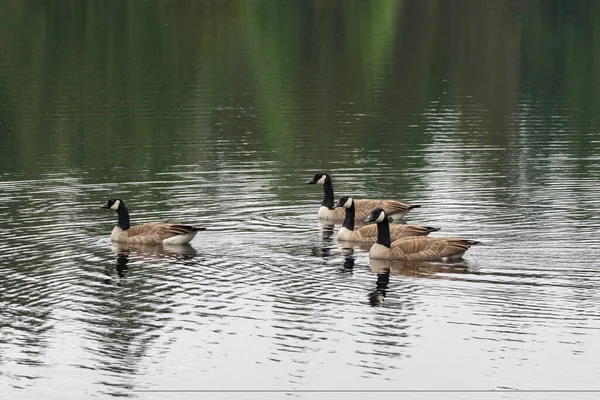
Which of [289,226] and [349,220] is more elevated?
[349,220]

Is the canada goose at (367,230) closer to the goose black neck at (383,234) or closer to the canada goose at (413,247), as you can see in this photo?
the canada goose at (413,247)

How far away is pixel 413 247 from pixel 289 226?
16.4 feet

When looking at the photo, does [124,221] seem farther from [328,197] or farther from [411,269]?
[411,269]

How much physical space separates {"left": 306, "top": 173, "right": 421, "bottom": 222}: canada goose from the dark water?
1.72 feet

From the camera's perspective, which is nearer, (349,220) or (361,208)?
(349,220)

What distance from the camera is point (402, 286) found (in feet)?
79.9

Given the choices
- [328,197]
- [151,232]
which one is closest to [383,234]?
[151,232]

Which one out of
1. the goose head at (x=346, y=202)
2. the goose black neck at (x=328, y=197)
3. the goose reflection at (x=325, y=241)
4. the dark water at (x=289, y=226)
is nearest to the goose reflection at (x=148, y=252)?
the dark water at (x=289, y=226)

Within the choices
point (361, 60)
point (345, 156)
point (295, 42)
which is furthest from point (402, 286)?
point (295, 42)

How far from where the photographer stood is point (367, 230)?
29.5 meters

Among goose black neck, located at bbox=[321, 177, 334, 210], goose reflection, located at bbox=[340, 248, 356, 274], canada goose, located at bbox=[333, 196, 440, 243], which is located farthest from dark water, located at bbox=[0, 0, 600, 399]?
goose black neck, located at bbox=[321, 177, 334, 210]

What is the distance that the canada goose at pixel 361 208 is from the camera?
31.6m

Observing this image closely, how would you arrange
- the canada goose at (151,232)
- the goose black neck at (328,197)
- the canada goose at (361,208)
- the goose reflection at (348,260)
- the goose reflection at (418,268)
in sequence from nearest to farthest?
the goose reflection at (418,268)
the goose reflection at (348,260)
the canada goose at (151,232)
the canada goose at (361,208)
the goose black neck at (328,197)

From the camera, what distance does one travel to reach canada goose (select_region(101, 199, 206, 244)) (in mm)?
28469
